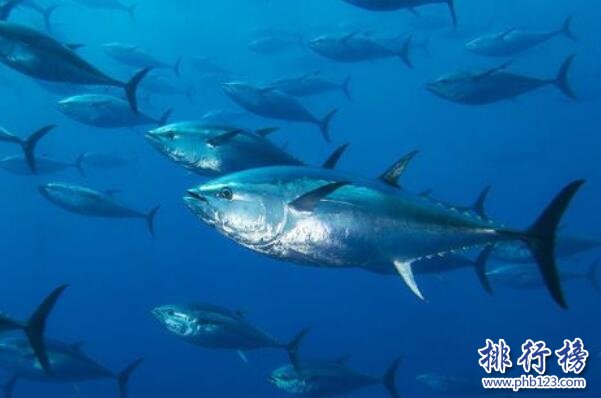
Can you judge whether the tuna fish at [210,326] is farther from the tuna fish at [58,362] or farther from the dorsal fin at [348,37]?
the dorsal fin at [348,37]

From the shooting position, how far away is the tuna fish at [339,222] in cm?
203

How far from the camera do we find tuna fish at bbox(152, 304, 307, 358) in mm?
4645

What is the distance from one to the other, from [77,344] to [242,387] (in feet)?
42.4

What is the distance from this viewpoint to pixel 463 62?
43.7 m

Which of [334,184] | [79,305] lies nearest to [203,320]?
[334,184]

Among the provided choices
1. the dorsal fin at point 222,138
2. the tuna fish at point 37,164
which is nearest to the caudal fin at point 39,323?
the dorsal fin at point 222,138

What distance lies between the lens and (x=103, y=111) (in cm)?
593

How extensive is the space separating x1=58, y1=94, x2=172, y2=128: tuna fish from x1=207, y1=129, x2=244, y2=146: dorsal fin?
2.75 meters

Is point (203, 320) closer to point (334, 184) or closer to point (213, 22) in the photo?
point (334, 184)

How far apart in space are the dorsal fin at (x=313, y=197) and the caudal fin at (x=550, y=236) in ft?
2.14

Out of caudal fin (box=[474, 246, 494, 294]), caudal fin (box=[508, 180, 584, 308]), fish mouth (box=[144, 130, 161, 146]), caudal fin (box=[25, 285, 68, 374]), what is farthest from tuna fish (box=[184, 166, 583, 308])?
caudal fin (box=[474, 246, 494, 294])

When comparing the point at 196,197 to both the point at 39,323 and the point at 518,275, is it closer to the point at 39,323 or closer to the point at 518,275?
the point at 39,323

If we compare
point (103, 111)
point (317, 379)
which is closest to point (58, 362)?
point (317, 379)

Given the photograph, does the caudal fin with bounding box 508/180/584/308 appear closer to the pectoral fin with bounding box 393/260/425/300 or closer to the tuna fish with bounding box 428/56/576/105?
the pectoral fin with bounding box 393/260/425/300
